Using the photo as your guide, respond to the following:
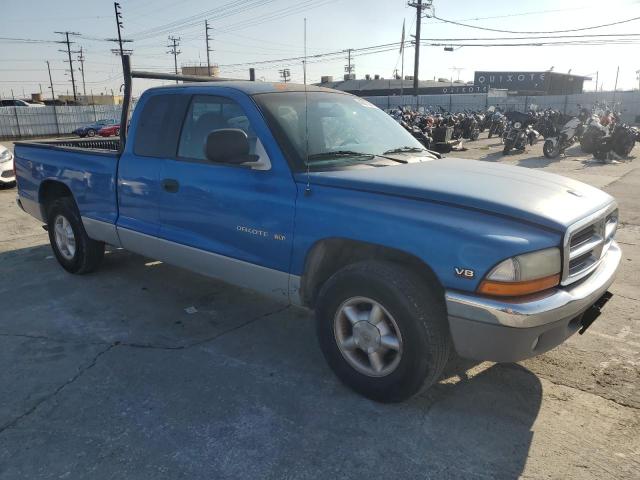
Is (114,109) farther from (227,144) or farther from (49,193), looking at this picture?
(227,144)

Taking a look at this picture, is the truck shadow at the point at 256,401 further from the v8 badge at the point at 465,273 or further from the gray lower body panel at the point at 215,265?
the v8 badge at the point at 465,273

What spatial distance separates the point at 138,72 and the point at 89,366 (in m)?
2.75

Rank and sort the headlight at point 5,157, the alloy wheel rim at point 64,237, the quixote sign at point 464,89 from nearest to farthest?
the alloy wheel rim at point 64,237
the headlight at point 5,157
the quixote sign at point 464,89

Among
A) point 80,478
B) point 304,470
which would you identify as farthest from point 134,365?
point 304,470

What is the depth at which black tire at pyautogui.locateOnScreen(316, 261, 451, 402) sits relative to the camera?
274cm

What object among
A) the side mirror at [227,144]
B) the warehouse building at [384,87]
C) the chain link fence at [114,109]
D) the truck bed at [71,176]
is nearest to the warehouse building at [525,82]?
the warehouse building at [384,87]

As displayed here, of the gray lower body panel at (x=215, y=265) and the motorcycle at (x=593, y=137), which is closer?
the gray lower body panel at (x=215, y=265)

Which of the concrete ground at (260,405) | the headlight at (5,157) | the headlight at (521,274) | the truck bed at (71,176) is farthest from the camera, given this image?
the headlight at (5,157)

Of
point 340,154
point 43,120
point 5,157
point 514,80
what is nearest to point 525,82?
point 514,80

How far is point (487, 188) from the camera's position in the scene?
292 centimetres

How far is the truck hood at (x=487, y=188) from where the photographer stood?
8.65ft

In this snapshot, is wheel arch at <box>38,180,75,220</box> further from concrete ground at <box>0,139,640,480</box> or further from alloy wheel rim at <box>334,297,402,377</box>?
alloy wheel rim at <box>334,297,402,377</box>

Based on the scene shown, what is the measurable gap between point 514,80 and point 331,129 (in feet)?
254

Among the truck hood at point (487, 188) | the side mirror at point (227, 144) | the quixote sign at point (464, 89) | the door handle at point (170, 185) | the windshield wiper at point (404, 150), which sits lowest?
the door handle at point (170, 185)
